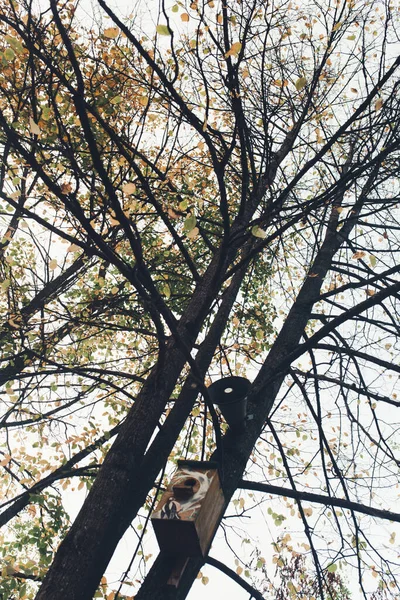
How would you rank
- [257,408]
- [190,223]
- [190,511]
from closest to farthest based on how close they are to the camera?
[190,223], [190,511], [257,408]

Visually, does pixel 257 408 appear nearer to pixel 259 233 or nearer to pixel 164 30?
pixel 259 233

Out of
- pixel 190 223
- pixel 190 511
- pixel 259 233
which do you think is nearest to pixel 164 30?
pixel 190 223

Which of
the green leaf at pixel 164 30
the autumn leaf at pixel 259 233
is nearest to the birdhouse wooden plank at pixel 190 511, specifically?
the autumn leaf at pixel 259 233

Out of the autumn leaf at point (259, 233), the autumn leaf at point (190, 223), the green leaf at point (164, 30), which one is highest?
the green leaf at point (164, 30)

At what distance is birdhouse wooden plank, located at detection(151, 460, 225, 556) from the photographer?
89.7 inches

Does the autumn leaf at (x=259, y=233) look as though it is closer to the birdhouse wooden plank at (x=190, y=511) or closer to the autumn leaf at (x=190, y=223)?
the autumn leaf at (x=190, y=223)

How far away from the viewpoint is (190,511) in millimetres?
2318

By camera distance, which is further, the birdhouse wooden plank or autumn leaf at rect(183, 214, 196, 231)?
the birdhouse wooden plank

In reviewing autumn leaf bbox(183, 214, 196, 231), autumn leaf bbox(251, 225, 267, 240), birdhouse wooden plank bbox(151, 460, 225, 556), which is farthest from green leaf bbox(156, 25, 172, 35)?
birdhouse wooden plank bbox(151, 460, 225, 556)

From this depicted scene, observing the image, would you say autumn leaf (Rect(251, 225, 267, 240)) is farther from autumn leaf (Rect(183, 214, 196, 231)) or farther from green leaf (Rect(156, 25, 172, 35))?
green leaf (Rect(156, 25, 172, 35))

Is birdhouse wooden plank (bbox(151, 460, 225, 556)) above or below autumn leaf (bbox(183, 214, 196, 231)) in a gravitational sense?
below

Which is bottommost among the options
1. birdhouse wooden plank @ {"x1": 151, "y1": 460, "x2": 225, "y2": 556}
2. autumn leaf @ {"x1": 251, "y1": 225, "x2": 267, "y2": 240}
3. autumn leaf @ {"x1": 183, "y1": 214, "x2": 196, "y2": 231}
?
birdhouse wooden plank @ {"x1": 151, "y1": 460, "x2": 225, "y2": 556}

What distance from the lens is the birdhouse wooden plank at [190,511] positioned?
7.48ft

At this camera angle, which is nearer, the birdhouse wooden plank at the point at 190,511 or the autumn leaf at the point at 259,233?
the autumn leaf at the point at 259,233
